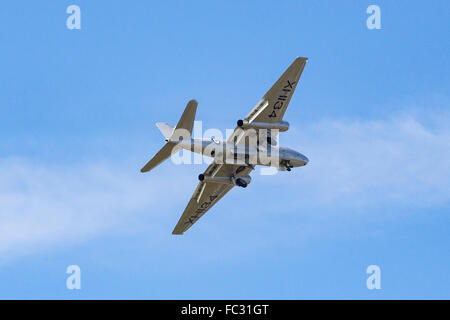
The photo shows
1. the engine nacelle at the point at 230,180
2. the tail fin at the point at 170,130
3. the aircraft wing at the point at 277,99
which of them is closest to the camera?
the tail fin at the point at 170,130

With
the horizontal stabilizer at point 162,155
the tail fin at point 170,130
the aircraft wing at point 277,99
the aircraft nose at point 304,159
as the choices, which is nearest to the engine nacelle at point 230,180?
the aircraft nose at point 304,159

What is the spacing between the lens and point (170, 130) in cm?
7662

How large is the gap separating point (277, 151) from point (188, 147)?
27.5ft

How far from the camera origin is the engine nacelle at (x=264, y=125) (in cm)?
7306

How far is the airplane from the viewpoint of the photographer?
72125 mm

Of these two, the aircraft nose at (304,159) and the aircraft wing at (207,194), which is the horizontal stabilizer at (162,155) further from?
the aircraft nose at (304,159)

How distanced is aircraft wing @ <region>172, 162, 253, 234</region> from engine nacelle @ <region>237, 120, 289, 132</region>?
6222 millimetres

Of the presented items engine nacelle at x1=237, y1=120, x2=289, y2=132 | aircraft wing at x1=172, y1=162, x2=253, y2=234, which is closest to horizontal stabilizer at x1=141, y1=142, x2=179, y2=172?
engine nacelle at x1=237, y1=120, x2=289, y2=132

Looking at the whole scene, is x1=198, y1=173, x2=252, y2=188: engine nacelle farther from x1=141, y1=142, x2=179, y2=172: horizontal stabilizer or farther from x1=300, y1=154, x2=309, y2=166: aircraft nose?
x1=141, y1=142, x2=179, y2=172: horizontal stabilizer

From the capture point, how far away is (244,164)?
76375 millimetres

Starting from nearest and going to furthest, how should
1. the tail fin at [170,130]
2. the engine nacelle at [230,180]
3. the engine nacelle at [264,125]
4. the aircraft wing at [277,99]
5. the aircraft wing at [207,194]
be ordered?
the tail fin at [170,130], the aircraft wing at [277,99], the engine nacelle at [264,125], the engine nacelle at [230,180], the aircraft wing at [207,194]

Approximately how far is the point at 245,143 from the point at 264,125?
2539 millimetres

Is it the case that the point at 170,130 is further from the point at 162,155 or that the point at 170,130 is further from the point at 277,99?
the point at 277,99
